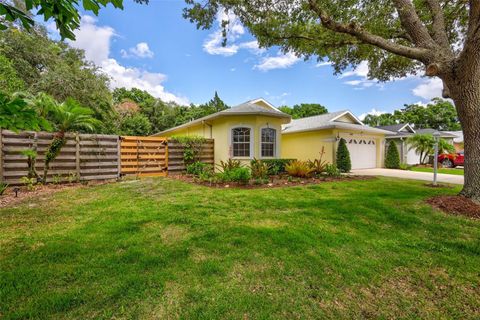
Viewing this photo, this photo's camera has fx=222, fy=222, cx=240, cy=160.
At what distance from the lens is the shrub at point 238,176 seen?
7941 millimetres

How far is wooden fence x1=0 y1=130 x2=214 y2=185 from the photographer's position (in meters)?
6.75

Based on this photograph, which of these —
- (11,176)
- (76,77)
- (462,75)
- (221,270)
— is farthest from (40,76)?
(462,75)

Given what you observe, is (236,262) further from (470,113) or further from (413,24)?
(413,24)

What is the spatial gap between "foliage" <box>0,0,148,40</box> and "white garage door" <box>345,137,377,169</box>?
1465 centimetres

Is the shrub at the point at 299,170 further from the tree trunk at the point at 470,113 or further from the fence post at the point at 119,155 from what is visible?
the fence post at the point at 119,155

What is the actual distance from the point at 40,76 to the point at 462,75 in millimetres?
19245

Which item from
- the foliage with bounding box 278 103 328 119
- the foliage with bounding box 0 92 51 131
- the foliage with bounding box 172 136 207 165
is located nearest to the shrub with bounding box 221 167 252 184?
the foliage with bounding box 172 136 207 165

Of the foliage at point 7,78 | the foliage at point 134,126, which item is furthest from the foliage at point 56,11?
the foliage at point 134,126

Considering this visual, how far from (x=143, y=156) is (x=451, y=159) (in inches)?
840

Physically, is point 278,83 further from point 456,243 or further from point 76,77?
point 456,243

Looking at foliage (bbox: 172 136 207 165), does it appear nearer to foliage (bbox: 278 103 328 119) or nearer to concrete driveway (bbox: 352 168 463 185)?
concrete driveway (bbox: 352 168 463 185)

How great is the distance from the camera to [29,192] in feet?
20.5

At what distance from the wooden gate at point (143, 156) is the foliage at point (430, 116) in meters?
42.9

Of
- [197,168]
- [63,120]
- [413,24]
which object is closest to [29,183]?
[63,120]
